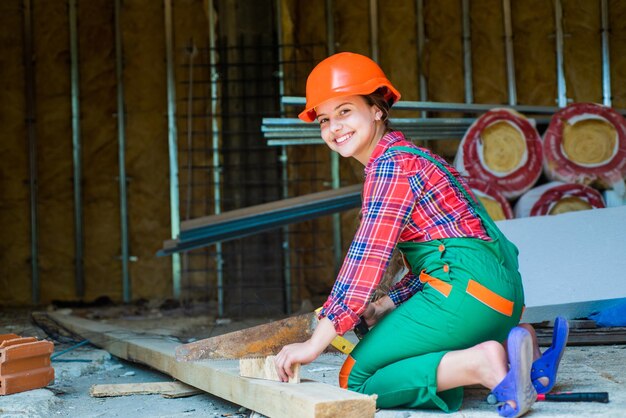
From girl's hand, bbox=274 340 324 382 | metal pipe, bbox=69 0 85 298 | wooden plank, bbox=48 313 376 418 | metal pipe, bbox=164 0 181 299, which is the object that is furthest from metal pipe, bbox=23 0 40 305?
girl's hand, bbox=274 340 324 382

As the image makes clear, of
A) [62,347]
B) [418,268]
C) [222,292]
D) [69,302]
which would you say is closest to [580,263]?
[418,268]

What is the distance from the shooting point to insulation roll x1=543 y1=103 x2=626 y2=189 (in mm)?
5488

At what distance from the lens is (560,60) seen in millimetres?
7758

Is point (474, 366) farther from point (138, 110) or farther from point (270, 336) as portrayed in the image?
point (138, 110)

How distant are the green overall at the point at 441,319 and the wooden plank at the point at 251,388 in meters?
0.18

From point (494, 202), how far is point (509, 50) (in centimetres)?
288

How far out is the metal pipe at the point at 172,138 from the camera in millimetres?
7996

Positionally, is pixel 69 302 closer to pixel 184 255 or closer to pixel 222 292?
pixel 184 255

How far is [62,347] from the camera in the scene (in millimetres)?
5160

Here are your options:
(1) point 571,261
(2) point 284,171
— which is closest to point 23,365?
(1) point 571,261

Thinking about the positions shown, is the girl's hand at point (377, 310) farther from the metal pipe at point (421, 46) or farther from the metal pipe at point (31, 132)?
the metal pipe at point (31, 132)

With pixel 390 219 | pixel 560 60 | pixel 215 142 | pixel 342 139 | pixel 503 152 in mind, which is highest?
pixel 560 60

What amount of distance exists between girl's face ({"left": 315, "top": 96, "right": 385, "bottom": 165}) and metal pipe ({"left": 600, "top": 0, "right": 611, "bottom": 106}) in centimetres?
581

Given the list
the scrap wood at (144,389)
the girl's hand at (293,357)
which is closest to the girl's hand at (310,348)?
the girl's hand at (293,357)
